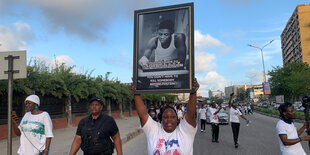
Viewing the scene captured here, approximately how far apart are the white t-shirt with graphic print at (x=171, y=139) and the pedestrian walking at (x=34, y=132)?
2012mm

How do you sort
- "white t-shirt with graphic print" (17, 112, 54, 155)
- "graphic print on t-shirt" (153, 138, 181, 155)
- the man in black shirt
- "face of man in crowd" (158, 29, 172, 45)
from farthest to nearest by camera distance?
"white t-shirt with graphic print" (17, 112, 54, 155) < the man in black shirt < "face of man in crowd" (158, 29, 172, 45) < "graphic print on t-shirt" (153, 138, 181, 155)

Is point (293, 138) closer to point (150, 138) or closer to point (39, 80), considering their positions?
point (150, 138)

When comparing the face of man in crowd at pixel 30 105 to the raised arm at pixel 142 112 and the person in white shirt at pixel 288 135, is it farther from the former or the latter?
the person in white shirt at pixel 288 135

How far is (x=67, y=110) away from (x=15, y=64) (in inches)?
468

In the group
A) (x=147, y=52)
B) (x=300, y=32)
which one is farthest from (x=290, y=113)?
(x=300, y=32)

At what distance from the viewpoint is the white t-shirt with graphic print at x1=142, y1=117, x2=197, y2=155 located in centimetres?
264

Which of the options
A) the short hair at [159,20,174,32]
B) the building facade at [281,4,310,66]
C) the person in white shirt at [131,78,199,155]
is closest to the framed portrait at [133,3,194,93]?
the short hair at [159,20,174,32]

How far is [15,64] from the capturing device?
4.71m

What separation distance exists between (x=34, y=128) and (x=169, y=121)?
94.2 inches

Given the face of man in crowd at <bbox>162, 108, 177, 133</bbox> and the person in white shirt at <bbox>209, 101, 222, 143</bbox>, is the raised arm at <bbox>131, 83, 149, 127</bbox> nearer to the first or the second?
the face of man in crowd at <bbox>162, 108, 177, 133</bbox>

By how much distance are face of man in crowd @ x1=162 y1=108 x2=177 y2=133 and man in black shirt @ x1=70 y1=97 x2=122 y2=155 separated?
106 cm

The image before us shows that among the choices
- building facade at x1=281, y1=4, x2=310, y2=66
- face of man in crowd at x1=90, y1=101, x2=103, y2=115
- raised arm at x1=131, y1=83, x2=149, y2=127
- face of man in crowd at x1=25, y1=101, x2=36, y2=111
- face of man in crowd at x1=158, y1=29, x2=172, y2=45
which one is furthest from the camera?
building facade at x1=281, y1=4, x2=310, y2=66

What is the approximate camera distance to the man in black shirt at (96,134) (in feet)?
10.8

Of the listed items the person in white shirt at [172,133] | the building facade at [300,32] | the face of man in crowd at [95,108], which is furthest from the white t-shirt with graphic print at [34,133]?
the building facade at [300,32]
